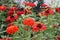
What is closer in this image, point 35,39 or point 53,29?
point 35,39

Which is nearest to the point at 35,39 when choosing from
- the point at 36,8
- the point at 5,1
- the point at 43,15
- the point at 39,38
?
the point at 39,38

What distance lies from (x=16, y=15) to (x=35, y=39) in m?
0.41

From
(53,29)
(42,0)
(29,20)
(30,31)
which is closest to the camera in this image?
(29,20)

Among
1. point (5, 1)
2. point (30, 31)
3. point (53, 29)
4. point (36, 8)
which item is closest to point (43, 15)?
point (53, 29)

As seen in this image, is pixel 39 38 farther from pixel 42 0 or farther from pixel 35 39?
pixel 42 0

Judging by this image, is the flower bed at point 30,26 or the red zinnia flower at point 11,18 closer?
the flower bed at point 30,26

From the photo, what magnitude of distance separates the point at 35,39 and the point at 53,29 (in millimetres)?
288

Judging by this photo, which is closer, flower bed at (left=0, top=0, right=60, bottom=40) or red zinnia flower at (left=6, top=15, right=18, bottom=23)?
flower bed at (left=0, top=0, right=60, bottom=40)

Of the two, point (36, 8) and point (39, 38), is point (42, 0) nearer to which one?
point (36, 8)

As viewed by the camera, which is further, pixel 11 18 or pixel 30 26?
pixel 11 18

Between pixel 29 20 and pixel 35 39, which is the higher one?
pixel 29 20

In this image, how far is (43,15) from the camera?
255cm

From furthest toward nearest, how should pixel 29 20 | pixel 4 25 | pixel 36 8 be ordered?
pixel 36 8
pixel 4 25
pixel 29 20

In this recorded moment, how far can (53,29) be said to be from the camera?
244cm
